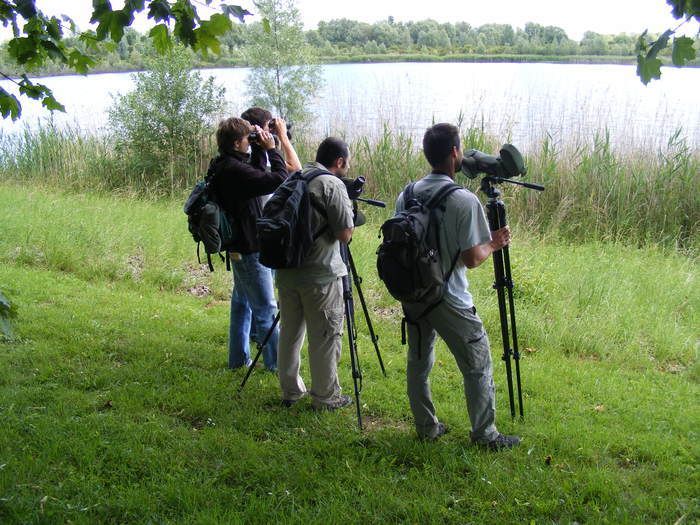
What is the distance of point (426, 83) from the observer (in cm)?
1584

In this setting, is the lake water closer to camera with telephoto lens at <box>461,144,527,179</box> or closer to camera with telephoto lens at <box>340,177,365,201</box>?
camera with telephoto lens at <box>340,177,365,201</box>

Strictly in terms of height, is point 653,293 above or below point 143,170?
below

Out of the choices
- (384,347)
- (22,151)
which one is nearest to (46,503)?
(384,347)

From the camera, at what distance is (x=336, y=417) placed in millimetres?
4238

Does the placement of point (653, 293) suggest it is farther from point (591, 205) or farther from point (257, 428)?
point (257, 428)

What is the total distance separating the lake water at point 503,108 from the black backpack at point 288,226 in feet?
21.4

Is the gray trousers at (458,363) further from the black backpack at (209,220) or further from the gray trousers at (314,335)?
the black backpack at (209,220)

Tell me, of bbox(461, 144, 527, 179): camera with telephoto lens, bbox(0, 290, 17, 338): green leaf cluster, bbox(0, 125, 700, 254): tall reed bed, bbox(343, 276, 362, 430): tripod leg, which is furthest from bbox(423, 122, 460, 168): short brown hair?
bbox(0, 125, 700, 254): tall reed bed

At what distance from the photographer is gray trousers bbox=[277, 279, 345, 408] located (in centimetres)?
406

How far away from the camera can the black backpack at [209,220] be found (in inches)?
169

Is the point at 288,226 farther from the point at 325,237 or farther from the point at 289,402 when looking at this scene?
the point at 289,402

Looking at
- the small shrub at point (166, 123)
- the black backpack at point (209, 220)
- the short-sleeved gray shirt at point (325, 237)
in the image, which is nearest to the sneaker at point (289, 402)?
the short-sleeved gray shirt at point (325, 237)

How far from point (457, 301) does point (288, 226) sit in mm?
1013

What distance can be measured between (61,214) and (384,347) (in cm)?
580
